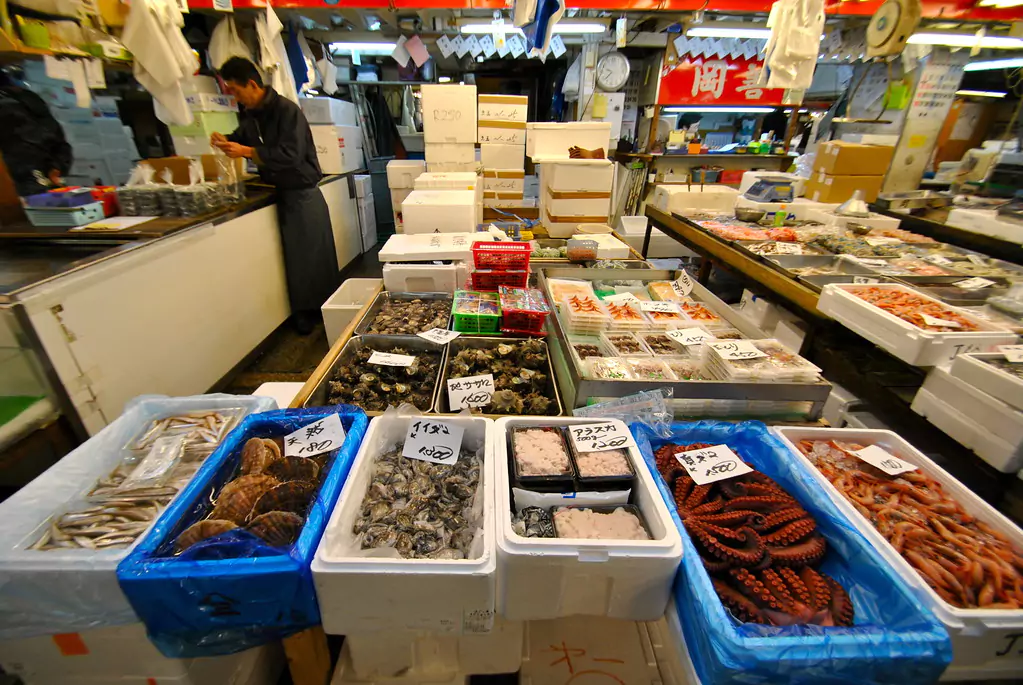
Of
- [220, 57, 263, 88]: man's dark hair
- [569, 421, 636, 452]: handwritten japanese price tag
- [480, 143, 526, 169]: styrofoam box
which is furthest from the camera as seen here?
[480, 143, 526, 169]: styrofoam box

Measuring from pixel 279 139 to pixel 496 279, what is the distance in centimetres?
236

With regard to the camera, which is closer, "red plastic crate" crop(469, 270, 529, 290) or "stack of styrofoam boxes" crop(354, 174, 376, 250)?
"red plastic crate" crop(469, 270, 529, 290)

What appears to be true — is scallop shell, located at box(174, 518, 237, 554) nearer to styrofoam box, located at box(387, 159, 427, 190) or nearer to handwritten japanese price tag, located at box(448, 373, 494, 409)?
handwritten japanese price tag, located at box(448, 373, 494, 409)

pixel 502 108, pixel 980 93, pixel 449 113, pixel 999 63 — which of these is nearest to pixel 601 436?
pixel 449 113

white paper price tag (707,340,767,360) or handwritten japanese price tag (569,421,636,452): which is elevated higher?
white paper price tag (707,340,767,360)

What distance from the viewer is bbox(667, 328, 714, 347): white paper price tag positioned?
5.89 feet

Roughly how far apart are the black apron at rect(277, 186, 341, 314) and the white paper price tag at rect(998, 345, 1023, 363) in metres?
4.33

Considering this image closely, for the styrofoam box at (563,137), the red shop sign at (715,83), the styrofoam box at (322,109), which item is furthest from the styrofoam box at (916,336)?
the styrofoam box at (322,109)

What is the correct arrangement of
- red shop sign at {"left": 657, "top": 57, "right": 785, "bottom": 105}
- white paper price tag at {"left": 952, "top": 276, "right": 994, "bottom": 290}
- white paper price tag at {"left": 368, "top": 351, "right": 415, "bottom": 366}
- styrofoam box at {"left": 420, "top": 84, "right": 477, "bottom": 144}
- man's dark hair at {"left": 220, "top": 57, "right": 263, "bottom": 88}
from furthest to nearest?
red shop sign at {"left": 657, "top": 57, "right": 785, "bottom": 105}
styrofoam box at {"left": 420, "top": 84, "right": 477, "bottom": 144}
man's dark hair at {"left": 220, "top": 57, "right": 263, "bottom": 88}
white paper price tag at {"left": 952, "top": 276, "right": 994, "bottom": 290}
white paper price tag at {"left": 368, "top": 351, "right": 415, "bottom": 366}

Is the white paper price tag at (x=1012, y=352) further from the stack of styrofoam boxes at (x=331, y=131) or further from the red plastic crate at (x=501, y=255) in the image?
the stack of styrofoam boxes at (x=331, y=131)

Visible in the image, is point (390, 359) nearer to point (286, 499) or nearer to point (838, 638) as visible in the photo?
point (286, 499)

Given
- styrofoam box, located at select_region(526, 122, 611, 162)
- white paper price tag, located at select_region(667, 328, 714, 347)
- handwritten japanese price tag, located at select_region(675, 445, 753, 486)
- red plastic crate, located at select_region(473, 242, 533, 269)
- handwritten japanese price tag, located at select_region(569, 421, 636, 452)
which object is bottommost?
handwritten japanese price tag, located at select_region(675, 445, 753, 486)

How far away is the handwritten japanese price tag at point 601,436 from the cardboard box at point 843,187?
176 inches

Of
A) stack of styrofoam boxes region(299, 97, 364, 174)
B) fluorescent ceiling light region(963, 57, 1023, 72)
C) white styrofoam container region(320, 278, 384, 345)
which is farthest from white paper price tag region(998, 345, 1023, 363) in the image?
fluorescent ceiling light region(963, 57, 1023, 72)
